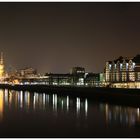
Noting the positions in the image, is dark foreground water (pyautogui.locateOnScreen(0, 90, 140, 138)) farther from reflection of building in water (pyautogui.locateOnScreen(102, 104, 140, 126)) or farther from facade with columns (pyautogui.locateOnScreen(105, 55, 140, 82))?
facade with columns (pyautogui.locateOnScreen(105, 55, 140, 82))

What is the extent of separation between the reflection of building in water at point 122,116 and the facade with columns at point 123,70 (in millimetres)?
42126

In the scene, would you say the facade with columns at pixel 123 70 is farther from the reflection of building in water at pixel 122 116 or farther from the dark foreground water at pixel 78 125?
the dark foreground water at pixel 78 125

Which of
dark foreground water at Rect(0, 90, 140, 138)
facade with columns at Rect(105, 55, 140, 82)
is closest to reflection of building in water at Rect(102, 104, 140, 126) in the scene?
dark foreground water at Rect(0, 90, 140, 138)

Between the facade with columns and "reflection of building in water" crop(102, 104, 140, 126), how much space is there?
42126 millimetres

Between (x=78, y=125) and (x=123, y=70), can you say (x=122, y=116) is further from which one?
(x=123, y=70)

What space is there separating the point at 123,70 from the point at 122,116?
5273cm

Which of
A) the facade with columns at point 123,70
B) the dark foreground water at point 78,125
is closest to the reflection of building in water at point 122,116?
the dark foreground water at point 78,125

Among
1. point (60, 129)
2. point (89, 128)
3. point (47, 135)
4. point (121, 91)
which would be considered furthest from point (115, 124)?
point (121, 91)

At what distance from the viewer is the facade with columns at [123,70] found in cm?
7638

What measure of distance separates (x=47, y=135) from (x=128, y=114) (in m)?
10.3

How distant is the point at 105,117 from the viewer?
29453 millimetres

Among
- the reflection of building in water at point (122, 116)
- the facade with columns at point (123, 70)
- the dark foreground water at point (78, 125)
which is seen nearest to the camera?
the dark foreground water at point (78, 125)

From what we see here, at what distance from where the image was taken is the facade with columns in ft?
251

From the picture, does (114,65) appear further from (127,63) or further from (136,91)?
(136,91)
